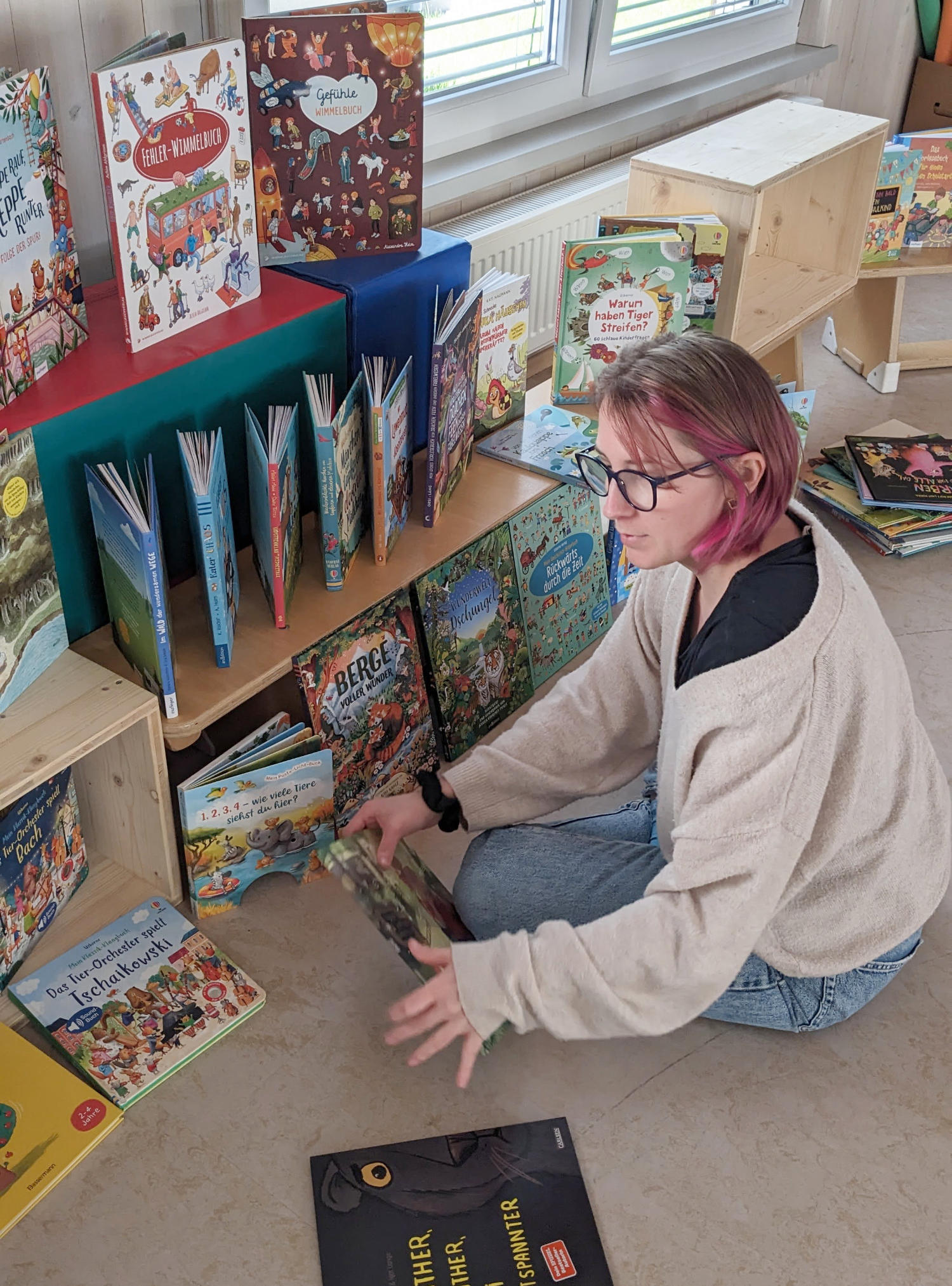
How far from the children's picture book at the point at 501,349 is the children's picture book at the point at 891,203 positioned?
1378mm

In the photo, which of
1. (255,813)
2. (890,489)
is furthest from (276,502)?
(890,489)

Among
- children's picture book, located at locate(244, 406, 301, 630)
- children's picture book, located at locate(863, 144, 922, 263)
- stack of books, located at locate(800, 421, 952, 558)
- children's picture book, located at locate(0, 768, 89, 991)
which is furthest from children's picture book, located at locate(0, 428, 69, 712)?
children's picture book, located at locate(863, 144, 922, 263)

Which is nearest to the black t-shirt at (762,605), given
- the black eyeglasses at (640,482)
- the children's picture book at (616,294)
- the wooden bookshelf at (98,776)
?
the black eyeglasses at (640,482)

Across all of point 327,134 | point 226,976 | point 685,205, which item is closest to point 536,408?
point 685,205

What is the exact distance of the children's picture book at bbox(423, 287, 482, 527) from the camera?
1.78m

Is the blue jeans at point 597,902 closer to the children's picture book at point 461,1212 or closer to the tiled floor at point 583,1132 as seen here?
the tiled floor at point 583,1132

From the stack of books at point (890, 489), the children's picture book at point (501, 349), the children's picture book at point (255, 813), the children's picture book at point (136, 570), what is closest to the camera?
the children's picture book at point (136, 570)

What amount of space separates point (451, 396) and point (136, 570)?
639 millimetres

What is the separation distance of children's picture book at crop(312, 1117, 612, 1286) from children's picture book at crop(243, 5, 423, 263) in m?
1.31

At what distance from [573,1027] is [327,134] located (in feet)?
4.31

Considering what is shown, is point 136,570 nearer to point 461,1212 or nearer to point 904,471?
point 461,1212

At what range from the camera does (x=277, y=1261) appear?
1.30 metres

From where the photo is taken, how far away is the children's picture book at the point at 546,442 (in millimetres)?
2084

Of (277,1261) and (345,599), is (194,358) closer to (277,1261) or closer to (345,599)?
(345,599)
